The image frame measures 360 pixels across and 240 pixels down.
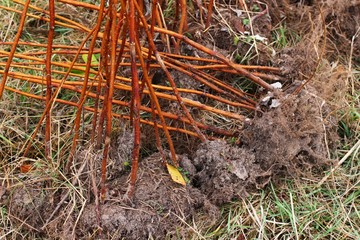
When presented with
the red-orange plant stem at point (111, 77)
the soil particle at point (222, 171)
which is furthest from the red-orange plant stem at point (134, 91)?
the soil particle at point (222, 171)

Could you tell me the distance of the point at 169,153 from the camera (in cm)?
189

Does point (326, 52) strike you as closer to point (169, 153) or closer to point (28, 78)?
point (169, 153)

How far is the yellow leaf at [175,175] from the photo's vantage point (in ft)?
5.88

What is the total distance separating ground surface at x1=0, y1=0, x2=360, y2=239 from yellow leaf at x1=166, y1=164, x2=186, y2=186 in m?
0.02

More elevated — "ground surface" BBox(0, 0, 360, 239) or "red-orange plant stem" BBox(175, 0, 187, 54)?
"red-orange plant stem" BBox(175, 0, 187, 54)

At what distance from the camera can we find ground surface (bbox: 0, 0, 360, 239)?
174 centimetres

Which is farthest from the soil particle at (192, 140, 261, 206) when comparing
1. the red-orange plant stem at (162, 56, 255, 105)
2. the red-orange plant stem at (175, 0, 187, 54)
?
the red-orange plant stem at (175, 0, 187, 54)

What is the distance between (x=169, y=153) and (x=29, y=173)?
0.46 metres

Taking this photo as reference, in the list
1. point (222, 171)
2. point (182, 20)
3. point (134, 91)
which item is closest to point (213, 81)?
point (182, 20)

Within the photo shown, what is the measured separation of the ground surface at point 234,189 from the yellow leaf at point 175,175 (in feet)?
0.08

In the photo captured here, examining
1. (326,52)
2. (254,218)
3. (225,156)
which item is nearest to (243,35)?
(326,52)

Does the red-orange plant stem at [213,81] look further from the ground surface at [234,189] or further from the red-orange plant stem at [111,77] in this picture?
the red-orange plant stem at [111,77]

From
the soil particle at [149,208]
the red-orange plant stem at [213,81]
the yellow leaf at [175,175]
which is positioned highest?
the red-orange plant stem at [213,81]

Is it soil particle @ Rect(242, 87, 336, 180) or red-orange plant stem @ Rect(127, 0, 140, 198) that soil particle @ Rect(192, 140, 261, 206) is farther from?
red-orange plant stem @ Rect(127, 0, 140, 198)
